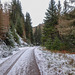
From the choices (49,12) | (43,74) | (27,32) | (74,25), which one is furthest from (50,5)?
(27,32)

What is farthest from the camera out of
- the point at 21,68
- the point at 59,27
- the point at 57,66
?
the point at 59,27

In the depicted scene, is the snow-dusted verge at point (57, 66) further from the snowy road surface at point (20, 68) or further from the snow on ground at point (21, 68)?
the snow on ground at point (21, 68)

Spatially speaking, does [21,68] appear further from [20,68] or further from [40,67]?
[40,67]

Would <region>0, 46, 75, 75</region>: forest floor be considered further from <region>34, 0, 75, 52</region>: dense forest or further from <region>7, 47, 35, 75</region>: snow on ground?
<region>34, 0, 75, 52</region>: dense forest

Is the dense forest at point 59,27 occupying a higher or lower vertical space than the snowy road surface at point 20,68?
higher

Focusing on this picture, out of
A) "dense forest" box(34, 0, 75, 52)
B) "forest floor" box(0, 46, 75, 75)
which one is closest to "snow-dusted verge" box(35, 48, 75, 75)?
"forest floor" box(0, 46, 75, 75)

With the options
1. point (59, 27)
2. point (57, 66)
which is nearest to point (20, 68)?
point (57, 66)

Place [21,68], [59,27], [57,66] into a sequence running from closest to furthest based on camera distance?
[57,66] → [21,68] → [59,27]

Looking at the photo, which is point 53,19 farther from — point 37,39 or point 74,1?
point 37,39

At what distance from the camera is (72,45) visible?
1312 centimetres

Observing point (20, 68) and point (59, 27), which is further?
point (59, 27)

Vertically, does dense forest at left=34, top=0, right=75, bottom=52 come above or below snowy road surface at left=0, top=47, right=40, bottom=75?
above

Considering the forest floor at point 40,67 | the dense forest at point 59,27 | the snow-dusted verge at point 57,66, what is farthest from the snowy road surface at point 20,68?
the dense forest at point 59,27

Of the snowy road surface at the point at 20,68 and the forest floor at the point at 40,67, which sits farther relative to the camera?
the snowy road surface at the point at 20,68
